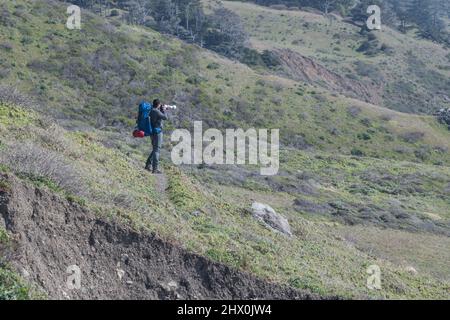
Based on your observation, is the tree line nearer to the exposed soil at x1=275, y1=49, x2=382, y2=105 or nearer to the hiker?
the exposed soil at x1=275, y1=49, x2=382, y2=105

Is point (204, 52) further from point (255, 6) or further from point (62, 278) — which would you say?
point (62, 278)

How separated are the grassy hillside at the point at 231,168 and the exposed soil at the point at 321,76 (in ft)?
35.2

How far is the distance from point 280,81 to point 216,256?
45758 millimetres

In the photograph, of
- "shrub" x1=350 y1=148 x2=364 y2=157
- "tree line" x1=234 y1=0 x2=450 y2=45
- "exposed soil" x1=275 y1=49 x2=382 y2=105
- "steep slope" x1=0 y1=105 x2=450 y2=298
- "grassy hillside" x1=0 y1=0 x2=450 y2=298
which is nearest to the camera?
"steep slope" x1=0 y1=105 x2=450 y2=298

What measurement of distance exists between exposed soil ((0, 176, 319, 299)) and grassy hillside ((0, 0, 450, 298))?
0.25m

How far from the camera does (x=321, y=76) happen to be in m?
68.1

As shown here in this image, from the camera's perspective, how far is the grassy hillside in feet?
35.0

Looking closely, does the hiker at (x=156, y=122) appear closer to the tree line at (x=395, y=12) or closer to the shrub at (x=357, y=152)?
the shrub at (x=357, y=152)

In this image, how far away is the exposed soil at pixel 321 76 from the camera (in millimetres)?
66375

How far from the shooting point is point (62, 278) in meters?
8.05

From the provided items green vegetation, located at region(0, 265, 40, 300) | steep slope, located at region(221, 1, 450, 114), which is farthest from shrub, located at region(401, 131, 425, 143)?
green vegetation, located at region(0, 265, 40, 300)

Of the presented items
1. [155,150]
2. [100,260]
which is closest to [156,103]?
[155,150]

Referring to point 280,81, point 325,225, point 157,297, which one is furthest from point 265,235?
point 280,81

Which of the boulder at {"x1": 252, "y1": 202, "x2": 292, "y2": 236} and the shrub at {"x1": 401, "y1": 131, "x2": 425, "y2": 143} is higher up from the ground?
the boulder at {"x1": 252, "y1": 202, "x2": 292, "y2": 236}
